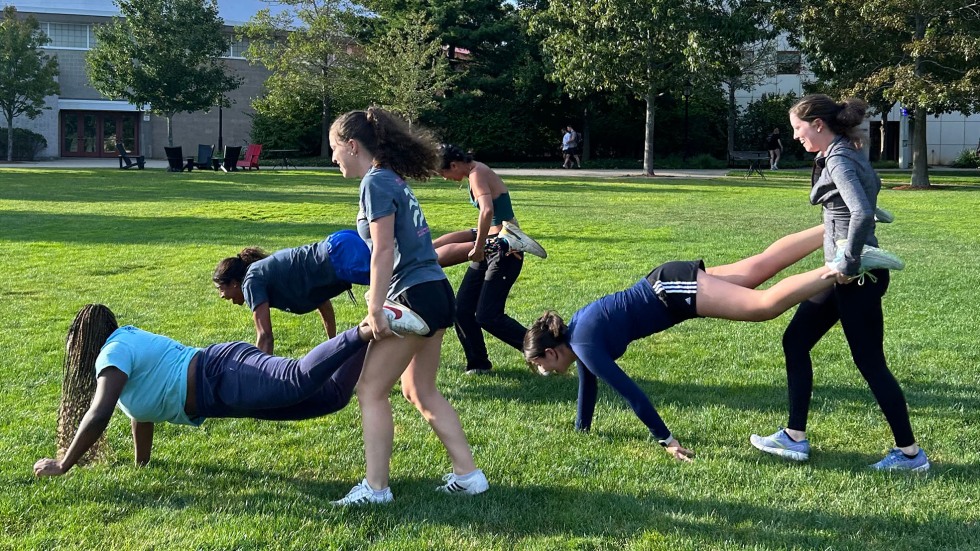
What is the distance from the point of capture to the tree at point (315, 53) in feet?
135

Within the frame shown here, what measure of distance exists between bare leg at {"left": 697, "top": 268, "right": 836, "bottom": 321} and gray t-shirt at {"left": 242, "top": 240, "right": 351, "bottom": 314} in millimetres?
2314

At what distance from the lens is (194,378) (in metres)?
4.28

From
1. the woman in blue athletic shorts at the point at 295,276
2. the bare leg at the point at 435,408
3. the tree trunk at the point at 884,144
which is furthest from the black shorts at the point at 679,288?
the tree trunk at the point at 884,144

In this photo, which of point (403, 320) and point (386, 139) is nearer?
point (403, 320)

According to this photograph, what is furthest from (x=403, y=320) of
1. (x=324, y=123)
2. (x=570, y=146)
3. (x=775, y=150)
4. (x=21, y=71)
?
(x=21, y=71)

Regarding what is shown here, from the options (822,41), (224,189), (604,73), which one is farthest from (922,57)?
(224,189)

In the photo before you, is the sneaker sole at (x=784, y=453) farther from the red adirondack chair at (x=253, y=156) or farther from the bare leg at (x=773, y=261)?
the red adirondack chair at (x=253, y=156)

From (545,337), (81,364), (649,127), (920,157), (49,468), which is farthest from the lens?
(649,127)

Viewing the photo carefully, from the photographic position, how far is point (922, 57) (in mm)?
25781

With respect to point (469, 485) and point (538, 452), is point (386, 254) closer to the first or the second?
point (469, 485)

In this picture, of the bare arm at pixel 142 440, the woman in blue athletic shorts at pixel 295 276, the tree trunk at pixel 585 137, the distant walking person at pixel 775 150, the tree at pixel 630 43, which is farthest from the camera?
the tree trunk at pixel 585 137

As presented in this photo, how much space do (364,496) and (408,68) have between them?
33.8 meters

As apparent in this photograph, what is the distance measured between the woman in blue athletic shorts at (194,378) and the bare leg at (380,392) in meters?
0.10

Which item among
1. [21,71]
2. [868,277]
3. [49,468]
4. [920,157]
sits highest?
[21,71]
